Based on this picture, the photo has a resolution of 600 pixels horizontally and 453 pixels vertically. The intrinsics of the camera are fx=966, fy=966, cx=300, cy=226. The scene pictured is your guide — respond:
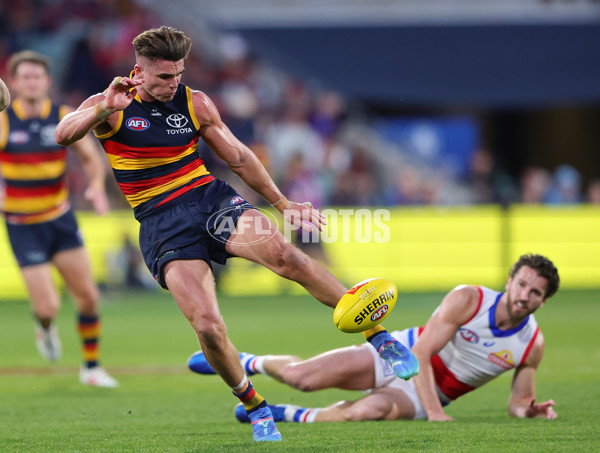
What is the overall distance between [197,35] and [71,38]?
109 inches

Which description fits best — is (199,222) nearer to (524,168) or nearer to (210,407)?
(210,407)

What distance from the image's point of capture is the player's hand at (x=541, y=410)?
6.42m

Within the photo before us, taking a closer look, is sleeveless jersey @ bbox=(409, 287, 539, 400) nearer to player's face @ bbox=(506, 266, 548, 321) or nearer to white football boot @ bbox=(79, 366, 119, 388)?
player's face @ bbox=(506, 266, 548, 321)

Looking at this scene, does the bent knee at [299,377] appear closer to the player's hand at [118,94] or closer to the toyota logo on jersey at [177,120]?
the toyota logo on jersey at [177,120]

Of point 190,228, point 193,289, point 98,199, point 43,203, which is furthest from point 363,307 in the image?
point 43,203

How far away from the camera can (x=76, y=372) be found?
9.61m

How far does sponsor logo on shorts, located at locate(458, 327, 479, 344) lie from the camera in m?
6.57

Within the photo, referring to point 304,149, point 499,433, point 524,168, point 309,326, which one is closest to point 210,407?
point 499,433

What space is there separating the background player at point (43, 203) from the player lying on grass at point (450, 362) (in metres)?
2.20

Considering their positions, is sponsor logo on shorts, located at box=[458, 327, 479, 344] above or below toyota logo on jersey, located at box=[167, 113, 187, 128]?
below

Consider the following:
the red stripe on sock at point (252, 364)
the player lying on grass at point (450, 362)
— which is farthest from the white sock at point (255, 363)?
the player lying on grass at point (450, 362)

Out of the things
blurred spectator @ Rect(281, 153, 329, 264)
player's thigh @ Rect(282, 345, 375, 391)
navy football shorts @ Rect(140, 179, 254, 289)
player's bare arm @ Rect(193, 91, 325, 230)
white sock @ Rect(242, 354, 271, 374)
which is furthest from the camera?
blurred spectator @ Rect(281, 153, 329, 264)

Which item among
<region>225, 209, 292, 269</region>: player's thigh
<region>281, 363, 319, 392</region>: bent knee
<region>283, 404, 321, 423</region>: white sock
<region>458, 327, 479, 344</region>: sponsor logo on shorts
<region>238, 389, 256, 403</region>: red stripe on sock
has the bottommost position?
<region>283, 404, 321, 423</region>: white sock

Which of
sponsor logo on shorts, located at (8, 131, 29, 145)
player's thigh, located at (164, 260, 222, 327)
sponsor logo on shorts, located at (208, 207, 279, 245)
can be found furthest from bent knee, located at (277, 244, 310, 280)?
sponsor logo on shorts, located at (8, 131, 29, 145)
